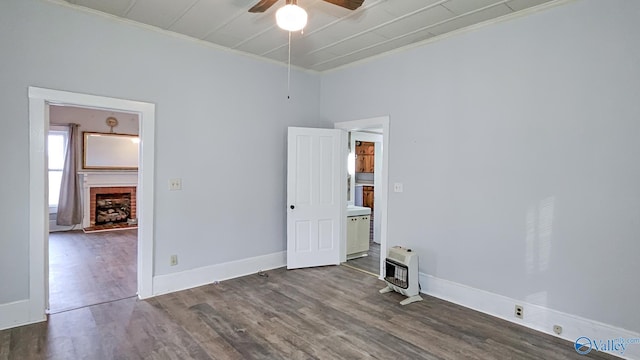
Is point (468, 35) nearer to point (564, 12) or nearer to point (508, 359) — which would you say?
point (564, 12)

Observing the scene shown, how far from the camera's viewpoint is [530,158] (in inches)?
117

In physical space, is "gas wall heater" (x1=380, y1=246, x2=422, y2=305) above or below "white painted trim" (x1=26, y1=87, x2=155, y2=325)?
below

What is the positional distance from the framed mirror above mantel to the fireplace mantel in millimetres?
137

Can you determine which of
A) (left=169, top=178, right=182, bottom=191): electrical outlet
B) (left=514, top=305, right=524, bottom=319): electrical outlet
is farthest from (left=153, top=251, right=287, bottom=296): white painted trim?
(left=514, top=305, right=524, bottom=319): electrical outlet

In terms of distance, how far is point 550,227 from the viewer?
2.86 metres

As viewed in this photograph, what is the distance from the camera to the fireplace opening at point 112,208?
7.59m

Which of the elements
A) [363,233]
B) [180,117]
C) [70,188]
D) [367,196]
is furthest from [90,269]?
[367,196]

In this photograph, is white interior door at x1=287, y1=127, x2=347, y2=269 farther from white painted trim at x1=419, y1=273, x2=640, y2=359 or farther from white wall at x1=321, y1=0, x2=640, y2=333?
white painted trim at x1=419, y1=273, x2=640, y2=359

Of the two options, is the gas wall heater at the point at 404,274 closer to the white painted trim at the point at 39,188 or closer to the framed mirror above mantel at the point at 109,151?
the white painted trim at the point at 39,188

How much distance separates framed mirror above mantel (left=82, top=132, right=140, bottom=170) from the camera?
7328 millimetres

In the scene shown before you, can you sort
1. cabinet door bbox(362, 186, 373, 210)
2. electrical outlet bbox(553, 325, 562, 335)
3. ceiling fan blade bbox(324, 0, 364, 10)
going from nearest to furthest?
1. ceiling fan blade bbox(324, 0, 364, 10)
2. electrical outlet bbox(553, 325, 562, 335)
3. cabinet door bbox(362, 186, 373, 210)

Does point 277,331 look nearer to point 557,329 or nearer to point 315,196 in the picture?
point 315,196

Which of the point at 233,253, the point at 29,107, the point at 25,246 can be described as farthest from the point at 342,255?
the point at 29,107

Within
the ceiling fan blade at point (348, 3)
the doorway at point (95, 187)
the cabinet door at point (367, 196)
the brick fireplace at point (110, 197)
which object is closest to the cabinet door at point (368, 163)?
the cabinet door at point (367, 196)
